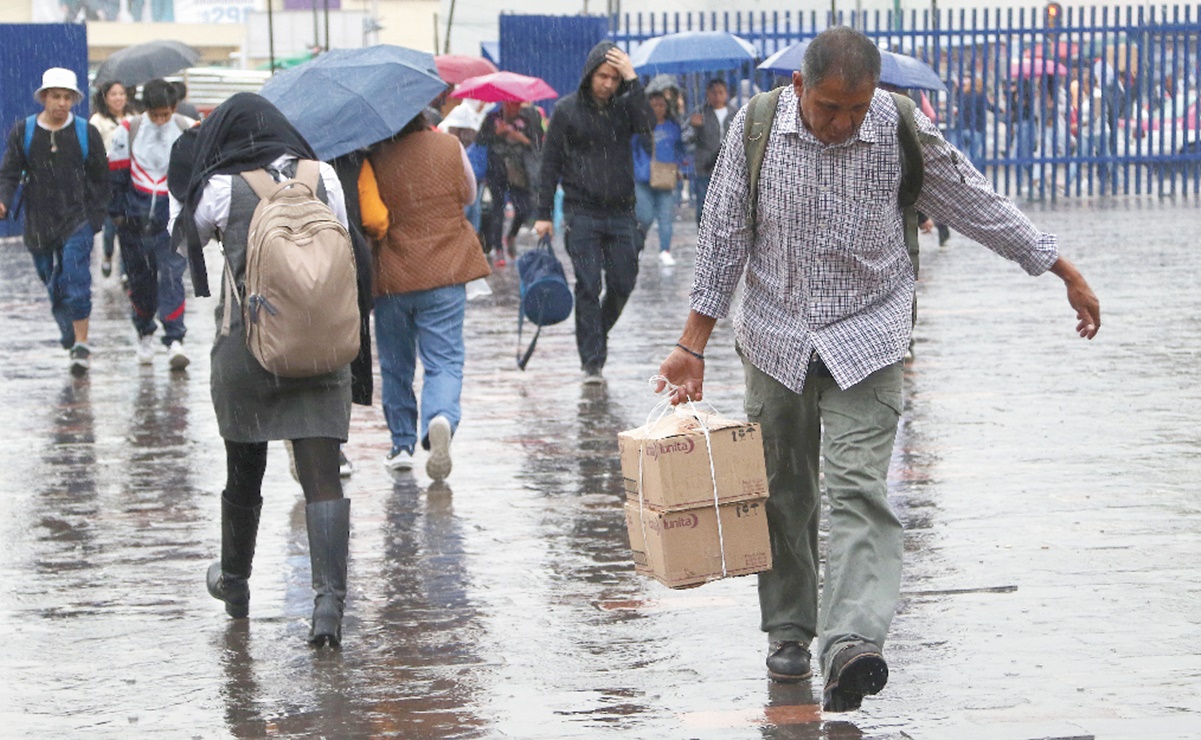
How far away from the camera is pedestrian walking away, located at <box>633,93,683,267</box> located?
631 inches

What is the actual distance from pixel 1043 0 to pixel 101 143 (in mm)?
30248

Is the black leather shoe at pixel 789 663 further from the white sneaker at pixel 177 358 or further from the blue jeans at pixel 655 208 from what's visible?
the blue jeans at pixel 655 208

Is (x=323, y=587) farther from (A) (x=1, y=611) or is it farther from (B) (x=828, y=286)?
(B) (x=828, y=286)

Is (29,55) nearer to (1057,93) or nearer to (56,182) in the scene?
(1057,93)

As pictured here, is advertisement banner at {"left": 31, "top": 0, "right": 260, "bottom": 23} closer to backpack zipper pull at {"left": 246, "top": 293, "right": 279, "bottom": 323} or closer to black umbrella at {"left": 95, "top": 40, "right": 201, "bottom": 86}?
black umbrella at {"left": 95, "top": 40, "right": 201, "bottom": 86}

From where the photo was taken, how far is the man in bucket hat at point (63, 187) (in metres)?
12.1

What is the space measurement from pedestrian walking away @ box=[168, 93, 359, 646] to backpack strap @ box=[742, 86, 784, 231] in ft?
4.18

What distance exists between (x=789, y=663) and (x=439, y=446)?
3193 mm

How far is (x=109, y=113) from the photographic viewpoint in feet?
58.0

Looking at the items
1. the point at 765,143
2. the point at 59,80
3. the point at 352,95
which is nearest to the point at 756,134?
the point at 765,143

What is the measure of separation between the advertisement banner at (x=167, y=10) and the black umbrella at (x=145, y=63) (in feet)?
143

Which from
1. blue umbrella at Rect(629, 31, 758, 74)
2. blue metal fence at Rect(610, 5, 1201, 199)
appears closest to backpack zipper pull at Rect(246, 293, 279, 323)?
blue umbrella at Rect(629, 31, 758, 74)

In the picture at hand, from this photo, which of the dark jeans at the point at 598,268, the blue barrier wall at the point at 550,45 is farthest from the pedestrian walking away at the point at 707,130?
the dark jeans at the point at 598,268

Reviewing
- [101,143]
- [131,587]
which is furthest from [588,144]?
[131,587]
